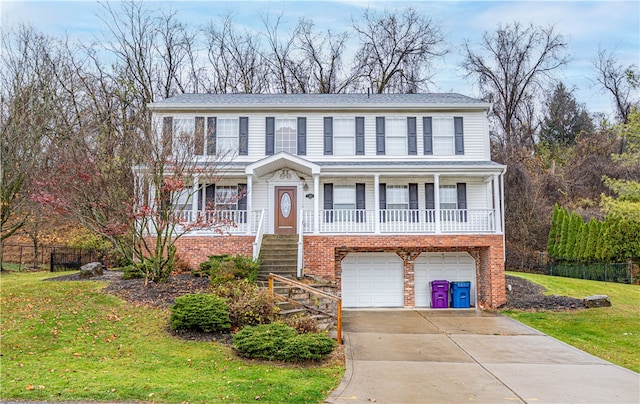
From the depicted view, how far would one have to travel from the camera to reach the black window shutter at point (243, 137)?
1809 cm

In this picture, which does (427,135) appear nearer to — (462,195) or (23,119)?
(462,195)

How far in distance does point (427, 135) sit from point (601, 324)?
29.7 feet

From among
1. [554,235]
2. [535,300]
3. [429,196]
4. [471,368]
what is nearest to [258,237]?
[429,196]

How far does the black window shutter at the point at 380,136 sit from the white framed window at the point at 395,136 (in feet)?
0.56

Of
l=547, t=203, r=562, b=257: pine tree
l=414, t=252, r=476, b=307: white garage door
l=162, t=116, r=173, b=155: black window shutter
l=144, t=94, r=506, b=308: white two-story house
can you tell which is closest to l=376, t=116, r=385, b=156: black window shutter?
l=144, t=94, r=506, b=308: white two-story house

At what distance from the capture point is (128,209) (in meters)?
12.6

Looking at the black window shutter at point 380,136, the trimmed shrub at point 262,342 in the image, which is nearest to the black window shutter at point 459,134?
the black window shutter at point 380,136

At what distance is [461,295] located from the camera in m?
16.8

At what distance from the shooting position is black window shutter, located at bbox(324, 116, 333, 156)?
18406mm

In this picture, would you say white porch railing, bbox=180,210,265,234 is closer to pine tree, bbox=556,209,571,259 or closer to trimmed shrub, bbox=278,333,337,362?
trimmed shrub, bbox=278,333,337,362

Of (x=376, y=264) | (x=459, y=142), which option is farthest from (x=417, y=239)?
(x=459, y=142)

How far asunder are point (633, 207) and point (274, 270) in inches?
411

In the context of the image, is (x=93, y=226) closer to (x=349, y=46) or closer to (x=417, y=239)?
(x=417, y=239)

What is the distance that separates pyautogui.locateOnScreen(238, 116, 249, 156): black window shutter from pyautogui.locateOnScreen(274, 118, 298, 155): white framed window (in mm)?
1149
